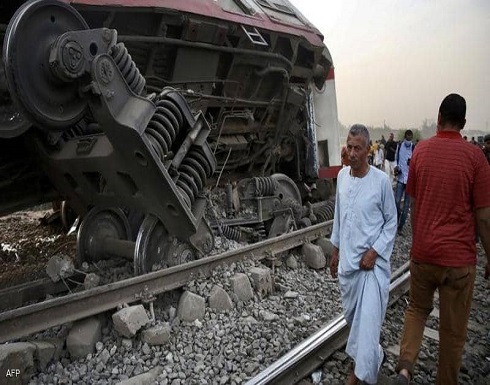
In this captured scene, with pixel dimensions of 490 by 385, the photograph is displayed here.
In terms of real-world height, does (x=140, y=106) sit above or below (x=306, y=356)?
above

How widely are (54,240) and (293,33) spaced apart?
4.76 m

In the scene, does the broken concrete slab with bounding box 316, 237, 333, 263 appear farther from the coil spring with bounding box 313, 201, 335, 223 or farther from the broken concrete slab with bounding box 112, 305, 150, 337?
the broken concrete slab with bounding box 112, 305, 150, 337

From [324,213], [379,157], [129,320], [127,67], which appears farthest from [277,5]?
[379,157]

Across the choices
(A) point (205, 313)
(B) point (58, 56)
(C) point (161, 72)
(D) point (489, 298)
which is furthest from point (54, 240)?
(D) point (489, 298)

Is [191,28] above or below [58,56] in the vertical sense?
above

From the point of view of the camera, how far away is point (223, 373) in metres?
2.84

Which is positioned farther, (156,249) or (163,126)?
(156,249)

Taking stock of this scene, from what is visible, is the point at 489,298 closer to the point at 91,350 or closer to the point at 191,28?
the point at 91,350

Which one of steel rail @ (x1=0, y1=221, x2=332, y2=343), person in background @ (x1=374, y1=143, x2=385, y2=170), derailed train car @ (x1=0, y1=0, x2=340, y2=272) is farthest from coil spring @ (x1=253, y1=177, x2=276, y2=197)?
person in background @ (x1=374, y1=143, x2=385, y2=170)

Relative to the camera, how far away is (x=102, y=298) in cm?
313

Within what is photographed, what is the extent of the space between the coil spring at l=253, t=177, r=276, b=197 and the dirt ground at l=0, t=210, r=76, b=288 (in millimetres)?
2534

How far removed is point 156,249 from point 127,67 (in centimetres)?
160

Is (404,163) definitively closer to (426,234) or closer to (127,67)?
(426,234)

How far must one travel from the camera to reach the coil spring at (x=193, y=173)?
391 centimetres
